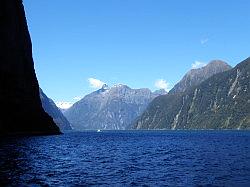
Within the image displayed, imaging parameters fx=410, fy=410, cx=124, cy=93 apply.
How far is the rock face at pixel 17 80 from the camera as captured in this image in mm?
143000

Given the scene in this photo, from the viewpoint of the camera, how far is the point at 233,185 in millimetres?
41094

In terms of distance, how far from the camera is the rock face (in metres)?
143

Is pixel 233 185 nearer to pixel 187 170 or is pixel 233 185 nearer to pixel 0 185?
pixel 187 170

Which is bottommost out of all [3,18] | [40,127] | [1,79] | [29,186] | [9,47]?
[29,186]

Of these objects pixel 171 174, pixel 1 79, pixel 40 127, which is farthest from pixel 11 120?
pixel 171 174

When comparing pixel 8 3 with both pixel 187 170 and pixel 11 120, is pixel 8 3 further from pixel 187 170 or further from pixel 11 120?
pixel 187 170

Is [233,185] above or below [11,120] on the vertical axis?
below

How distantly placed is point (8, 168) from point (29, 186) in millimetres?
14505

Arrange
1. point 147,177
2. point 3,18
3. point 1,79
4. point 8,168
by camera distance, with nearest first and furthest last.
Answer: point 147,177 < point 8,168 < point 1,79 < point 3,18

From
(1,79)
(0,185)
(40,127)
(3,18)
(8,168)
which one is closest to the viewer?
(0,185)

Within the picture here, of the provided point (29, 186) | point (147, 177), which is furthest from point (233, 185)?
point (29, 186)

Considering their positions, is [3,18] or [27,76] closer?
[3,18]

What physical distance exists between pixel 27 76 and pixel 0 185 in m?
140

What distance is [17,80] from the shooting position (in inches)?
6122
